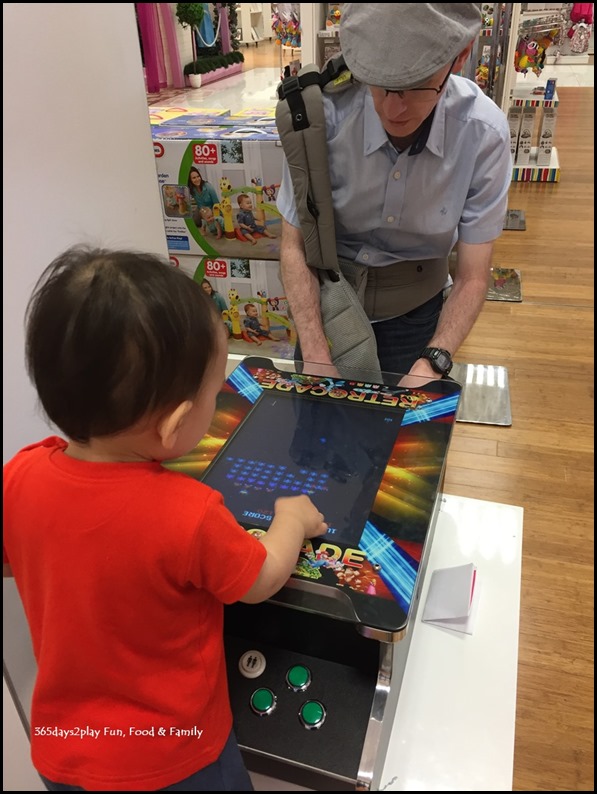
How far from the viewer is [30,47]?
63 centimetres

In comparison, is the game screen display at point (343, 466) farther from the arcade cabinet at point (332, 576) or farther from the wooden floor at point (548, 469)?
the wooden floor at point (548, 469)

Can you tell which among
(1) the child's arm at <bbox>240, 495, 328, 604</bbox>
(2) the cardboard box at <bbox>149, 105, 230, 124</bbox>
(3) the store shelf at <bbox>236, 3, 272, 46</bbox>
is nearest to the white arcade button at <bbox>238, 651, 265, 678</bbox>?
(1) the child's arm at <bbox>240, 495, 328, 604</bbox>

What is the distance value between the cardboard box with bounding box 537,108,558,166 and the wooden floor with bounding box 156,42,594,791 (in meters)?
0.66

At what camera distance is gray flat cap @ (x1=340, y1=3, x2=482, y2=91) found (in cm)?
78

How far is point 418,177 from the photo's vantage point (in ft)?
3.59

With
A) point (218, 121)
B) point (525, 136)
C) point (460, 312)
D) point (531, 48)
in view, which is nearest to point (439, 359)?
point (460, 312)

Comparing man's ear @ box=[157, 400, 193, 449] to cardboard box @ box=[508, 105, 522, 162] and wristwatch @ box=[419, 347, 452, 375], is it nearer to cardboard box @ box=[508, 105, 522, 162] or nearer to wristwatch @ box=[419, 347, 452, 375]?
wristwatch @ box=[419, 347, 452, 375]

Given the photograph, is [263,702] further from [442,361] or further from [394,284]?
[394,284]

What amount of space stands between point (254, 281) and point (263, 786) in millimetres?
1365

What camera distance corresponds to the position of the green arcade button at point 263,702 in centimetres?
69

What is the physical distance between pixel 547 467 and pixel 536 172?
281 cm

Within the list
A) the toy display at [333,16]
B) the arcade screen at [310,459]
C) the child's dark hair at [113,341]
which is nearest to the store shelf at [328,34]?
the toy display at [333,16]

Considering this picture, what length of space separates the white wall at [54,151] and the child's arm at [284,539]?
11.6 inches

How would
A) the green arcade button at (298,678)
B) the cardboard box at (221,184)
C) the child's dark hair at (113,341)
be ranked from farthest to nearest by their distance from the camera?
the cardboard box at (221,184)
the green arcade button at (298,678)
the child's dark hair at (113,341)
